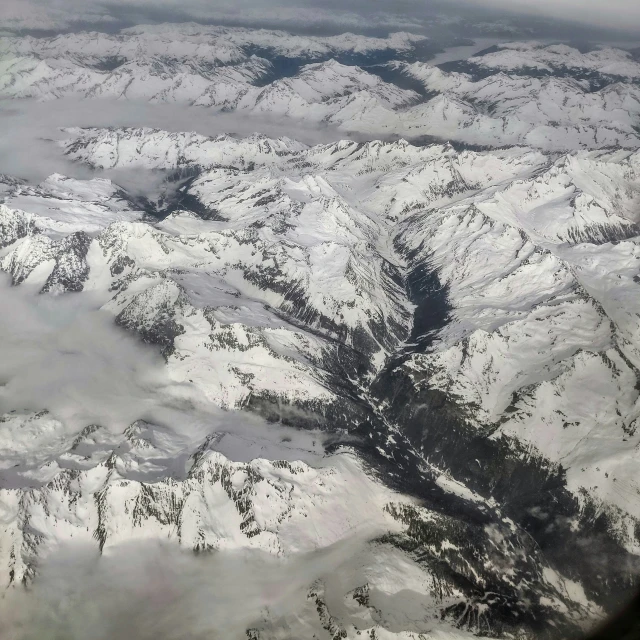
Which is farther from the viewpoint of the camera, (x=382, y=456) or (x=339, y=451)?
(x=382, y=456)

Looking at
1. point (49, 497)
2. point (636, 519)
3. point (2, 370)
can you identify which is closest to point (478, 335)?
point (636, 519)

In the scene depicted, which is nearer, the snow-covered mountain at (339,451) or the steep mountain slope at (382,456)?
the snow-covered mountain at (339,451)

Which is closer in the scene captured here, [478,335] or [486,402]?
[486,402]

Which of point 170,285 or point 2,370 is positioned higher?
point 170,285

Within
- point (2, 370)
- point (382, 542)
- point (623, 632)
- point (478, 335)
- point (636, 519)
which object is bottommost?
point (2, 370)

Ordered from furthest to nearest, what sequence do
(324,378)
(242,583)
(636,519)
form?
1. (324,378)
2. (636,519)
3. (242,583)

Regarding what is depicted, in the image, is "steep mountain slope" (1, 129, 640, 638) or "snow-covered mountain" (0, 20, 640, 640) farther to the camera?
"steep mountain slope" (1, 129, 640, 638)

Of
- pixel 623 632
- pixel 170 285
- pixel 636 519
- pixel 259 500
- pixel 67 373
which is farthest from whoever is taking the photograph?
pixel 170 285

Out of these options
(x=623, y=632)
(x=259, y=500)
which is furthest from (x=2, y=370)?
(x=623, y=632)

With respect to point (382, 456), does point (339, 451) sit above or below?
above

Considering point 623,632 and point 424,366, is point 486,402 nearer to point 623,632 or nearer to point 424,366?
point 424,366
